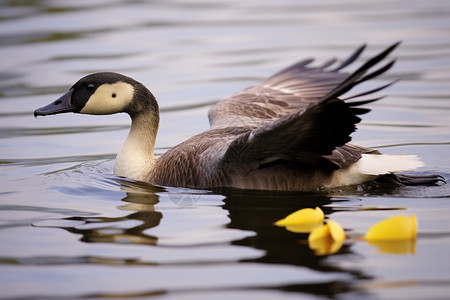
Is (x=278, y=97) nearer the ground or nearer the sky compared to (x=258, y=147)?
nearer the sky

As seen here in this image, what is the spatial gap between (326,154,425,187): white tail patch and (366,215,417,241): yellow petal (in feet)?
4.60

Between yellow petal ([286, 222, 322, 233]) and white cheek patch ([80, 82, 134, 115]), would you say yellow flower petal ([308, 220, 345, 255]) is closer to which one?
yellow petal ([286, 222, 322, 233])

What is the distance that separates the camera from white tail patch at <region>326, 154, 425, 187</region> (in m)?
7.84

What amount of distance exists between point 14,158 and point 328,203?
13.8 feet

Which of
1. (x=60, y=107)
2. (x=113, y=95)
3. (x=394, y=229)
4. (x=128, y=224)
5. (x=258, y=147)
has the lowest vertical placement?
(x=128, y=224)

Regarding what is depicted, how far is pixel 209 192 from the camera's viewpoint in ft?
26.9

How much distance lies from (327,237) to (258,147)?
4.17ft

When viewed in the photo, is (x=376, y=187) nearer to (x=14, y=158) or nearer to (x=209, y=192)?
(x=209, y=192)

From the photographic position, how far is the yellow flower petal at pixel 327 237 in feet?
20.8

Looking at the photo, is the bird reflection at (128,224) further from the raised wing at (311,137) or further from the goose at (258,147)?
the raised wing at (311,137)

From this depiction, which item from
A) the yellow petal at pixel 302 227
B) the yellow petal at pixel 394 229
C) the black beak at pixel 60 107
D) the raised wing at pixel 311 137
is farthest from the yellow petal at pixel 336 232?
the black beak at pixel 60 107

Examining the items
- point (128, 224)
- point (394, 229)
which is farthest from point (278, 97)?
point (394, 229)

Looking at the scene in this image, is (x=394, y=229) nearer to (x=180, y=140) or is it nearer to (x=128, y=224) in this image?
(x=128, y=224)

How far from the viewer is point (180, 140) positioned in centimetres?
1076
